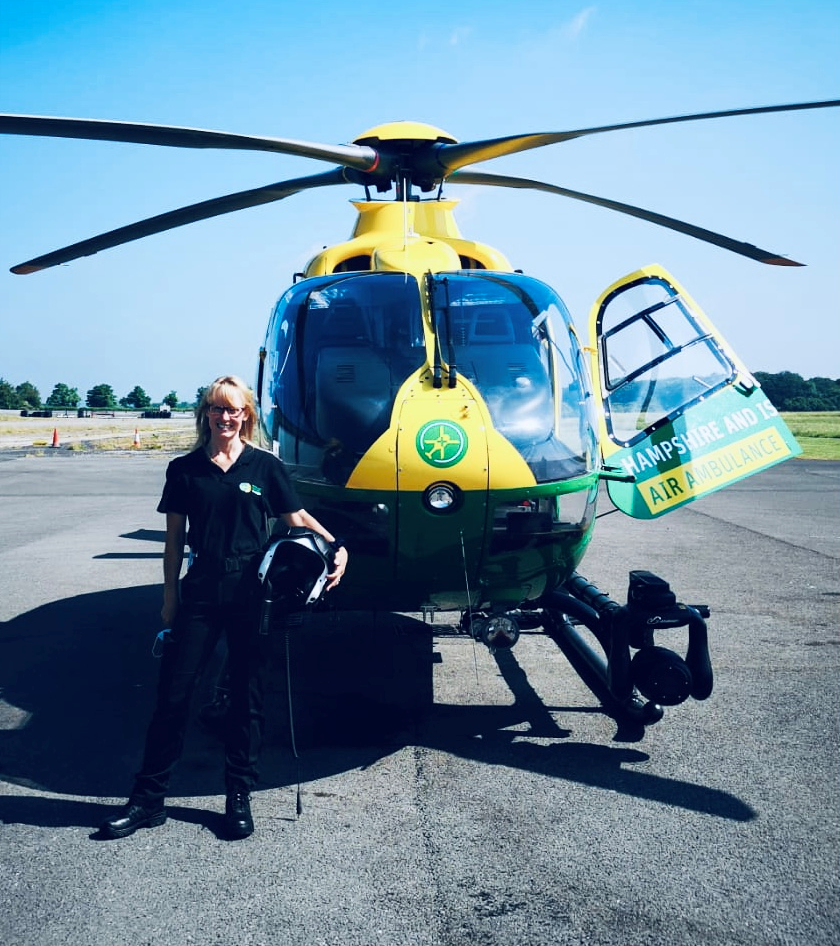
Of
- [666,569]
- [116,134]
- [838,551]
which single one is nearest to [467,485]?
[116,134]

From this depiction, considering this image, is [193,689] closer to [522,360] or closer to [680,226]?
[522,360]

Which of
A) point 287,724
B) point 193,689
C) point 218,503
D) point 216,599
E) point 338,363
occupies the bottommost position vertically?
point 287,724

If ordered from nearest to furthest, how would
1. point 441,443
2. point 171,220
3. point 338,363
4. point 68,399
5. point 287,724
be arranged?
1. point 441,443
2. point 338,363
3. point 287,724
4. point 171,220
5. point 68,399

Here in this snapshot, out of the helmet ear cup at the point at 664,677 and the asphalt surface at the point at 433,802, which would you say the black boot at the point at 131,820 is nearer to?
the asphalt surface at the point at 433,802

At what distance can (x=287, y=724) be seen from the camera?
516cm

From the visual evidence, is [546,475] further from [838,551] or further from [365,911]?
[838,551]

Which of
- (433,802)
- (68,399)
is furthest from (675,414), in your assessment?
(68,399)

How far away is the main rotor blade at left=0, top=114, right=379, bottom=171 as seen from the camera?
15.1 feet

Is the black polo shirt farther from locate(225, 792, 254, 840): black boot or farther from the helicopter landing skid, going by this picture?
the helicopter landing skid

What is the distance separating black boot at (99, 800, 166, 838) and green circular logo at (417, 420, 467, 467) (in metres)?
1.96

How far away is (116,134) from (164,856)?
12.0 feet

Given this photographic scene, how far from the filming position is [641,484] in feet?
18.0

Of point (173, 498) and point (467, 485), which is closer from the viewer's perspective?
point (173, 498)

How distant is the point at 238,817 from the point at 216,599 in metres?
0.90
